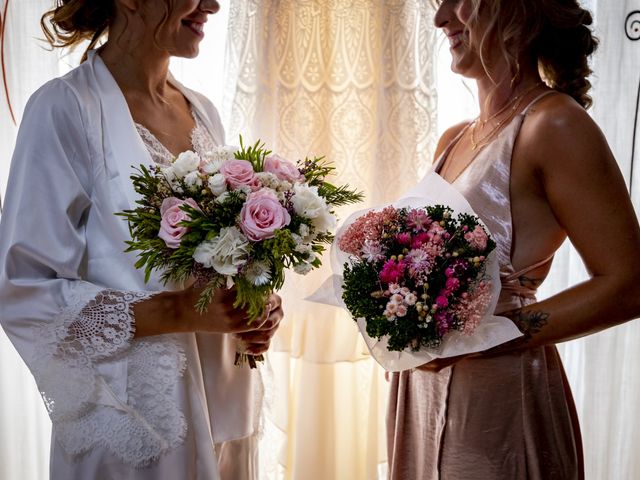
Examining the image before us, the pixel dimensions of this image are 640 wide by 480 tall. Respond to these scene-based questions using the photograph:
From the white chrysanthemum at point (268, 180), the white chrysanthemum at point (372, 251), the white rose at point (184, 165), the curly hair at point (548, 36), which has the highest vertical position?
the curly hair at point (548, 36)

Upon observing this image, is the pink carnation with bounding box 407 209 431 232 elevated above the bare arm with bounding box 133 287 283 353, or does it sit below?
above

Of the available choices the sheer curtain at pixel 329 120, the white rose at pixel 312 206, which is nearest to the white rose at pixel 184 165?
the white rose at pixel 312 206

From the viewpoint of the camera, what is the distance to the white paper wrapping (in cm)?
145

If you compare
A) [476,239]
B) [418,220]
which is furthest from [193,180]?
[476,239]

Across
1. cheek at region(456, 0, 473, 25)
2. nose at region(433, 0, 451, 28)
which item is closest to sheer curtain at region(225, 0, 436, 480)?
nose at region(433, 0, 451, 28)

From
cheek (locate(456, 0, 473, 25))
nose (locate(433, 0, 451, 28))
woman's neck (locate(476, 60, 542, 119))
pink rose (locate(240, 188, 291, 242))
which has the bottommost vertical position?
pink rose (locate(240, 188, 291, 242))

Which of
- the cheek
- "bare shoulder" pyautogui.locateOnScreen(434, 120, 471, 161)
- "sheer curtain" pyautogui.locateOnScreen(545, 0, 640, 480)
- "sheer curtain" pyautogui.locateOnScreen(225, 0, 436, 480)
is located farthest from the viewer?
"sheer curtain" pyautogui.locateOnScreen(545, 0, 640, 480)

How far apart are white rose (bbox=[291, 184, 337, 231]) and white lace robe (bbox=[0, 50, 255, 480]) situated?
0.39 metres

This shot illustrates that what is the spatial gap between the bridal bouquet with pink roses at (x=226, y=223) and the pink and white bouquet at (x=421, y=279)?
0.42ft

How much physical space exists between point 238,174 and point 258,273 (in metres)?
0.21

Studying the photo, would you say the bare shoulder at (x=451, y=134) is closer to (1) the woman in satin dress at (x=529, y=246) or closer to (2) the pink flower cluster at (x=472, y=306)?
(1) the woman in satin dress at (x=529, y=246)

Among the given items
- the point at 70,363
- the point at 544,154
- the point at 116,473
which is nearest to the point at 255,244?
the point at 70,363

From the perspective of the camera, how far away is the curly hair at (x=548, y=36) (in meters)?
1.66

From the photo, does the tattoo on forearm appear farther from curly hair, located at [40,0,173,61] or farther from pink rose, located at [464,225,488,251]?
curly hair, located at [40,0,173,61]
